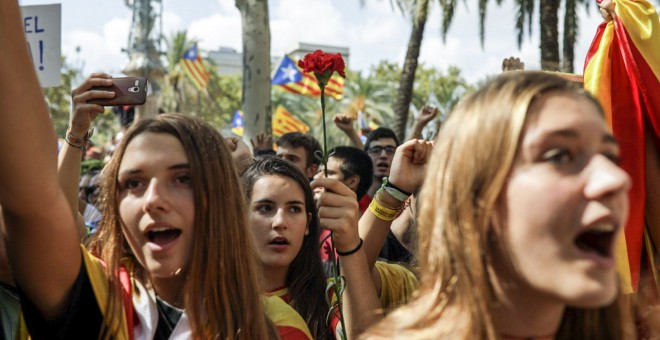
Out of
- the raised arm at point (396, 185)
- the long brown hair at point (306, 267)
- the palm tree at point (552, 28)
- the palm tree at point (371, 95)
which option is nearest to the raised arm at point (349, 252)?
the raised arm at point (396, 185)

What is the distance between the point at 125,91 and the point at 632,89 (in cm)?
183

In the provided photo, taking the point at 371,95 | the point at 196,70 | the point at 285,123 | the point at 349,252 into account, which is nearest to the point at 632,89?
the point at 349,252

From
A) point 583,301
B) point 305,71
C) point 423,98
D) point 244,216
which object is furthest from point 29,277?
point 423,98

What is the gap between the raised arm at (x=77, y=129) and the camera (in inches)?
112

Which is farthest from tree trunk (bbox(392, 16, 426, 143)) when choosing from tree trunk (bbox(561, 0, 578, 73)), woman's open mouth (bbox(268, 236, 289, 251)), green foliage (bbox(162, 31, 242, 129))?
green foliage (bbox(162, 31, 242, 129))

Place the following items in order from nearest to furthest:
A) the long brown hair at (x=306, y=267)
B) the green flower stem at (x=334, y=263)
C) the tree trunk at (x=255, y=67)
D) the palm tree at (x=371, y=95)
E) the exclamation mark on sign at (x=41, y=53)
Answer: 1. the green flower stem at (x=334, y=263)
2. the long brown hair at (x=306, y=267)
3. the exclamation mark on sign at (x=41, y=53)
4. the tree trunk at (x=255, y=67)
5. the palm tree at (x=371, y=95)

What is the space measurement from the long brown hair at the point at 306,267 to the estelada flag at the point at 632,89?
1.39 meters

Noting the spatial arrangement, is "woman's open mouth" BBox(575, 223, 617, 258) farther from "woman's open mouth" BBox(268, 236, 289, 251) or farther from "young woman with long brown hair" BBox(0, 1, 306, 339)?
"woman's open mouth" BBox(268, 236, 289, 251)

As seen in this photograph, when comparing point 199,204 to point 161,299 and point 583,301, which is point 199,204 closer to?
point 161,299

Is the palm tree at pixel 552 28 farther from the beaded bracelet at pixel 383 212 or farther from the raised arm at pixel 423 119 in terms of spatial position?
the beaded bracelet at pixel 383 212

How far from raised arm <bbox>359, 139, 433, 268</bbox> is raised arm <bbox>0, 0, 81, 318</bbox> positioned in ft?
4.79

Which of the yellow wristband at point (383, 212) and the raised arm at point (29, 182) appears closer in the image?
the raised arm at point (29, 182)

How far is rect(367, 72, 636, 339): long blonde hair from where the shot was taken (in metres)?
1.60

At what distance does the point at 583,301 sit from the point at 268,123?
23.8 ft
